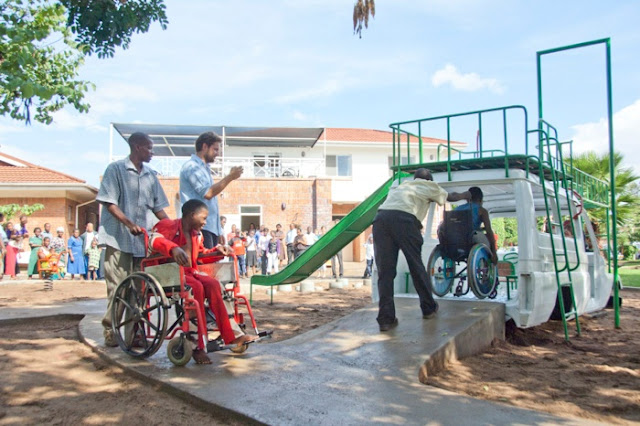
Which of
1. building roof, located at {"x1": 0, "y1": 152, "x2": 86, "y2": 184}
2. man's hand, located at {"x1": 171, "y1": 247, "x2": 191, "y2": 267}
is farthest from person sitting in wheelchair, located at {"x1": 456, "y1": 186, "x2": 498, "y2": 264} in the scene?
building roof, located at {"x1": 0, "y1": 152, "x2": 86, "y2": 184}

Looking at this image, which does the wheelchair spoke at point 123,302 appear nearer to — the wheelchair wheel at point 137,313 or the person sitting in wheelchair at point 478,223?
the wheelchair wheel at point 137,313

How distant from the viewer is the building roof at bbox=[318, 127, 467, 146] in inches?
1294

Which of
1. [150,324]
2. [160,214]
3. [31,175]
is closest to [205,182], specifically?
[160,214]

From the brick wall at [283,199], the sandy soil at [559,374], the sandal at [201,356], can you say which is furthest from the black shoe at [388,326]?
the brick wall at [283,199]

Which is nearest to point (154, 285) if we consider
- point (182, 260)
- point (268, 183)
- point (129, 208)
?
point (182, 260)

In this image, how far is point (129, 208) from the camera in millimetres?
4801

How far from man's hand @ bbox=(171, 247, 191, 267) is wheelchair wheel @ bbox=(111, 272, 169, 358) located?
26 cm

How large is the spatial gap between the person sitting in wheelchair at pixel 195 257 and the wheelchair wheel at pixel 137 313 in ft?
0.88

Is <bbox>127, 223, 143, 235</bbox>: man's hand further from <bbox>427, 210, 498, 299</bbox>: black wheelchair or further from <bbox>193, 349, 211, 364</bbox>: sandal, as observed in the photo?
<bbox>427, 210, 498, 299</bbox>: black wheelchair

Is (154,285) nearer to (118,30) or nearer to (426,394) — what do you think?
(426,394)

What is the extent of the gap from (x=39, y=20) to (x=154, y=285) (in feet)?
23.9

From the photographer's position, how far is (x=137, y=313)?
4344 millimetres

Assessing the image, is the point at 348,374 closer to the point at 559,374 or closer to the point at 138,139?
the point at 559,374

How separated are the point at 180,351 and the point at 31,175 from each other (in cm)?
2298
